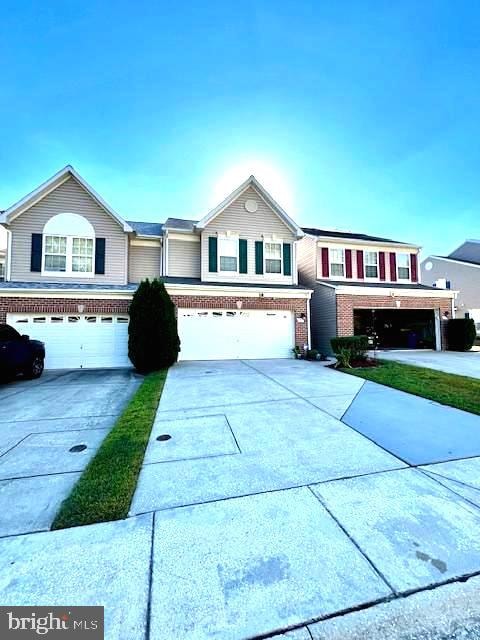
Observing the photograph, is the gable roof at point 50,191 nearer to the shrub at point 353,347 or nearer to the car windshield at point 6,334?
the car windshield at point 6,334

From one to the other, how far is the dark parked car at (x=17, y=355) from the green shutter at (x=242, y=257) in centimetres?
857

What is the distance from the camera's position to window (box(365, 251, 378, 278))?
16391 mm

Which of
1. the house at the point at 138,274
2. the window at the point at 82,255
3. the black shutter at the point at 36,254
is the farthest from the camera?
the window at the point at 82,255

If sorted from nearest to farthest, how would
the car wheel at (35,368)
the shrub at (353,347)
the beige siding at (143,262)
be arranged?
the car wheel at (35,368)
the shrub at (353,347)
the beige siding at (143,262)

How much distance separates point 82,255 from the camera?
1272cm

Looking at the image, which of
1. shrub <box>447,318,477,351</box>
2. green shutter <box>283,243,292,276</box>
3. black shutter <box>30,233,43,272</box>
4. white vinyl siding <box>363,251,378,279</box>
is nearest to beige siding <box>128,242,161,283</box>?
black shutter <box>30,233,43,272</box>

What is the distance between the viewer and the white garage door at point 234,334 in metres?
12.3

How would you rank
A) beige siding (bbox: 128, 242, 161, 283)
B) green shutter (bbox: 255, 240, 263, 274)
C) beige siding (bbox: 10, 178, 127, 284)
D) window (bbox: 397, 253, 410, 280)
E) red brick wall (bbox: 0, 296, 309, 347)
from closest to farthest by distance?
red brick wall (bbox: 0, 296, 309, 347) < beige siding (bbox: 10, 178, 127, 284) < green shutter (bbox: 255, 240, 263, 274) < beige siding (bbox: 128, 242, 161, 283) < window (bbox: 397, 253, 410, 280)

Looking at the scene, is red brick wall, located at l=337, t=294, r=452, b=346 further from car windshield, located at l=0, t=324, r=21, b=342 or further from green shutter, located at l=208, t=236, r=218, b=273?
car windshield, located at l=0, t=324, r=21, b=342

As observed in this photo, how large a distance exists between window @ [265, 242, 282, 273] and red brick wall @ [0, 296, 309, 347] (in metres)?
1.92

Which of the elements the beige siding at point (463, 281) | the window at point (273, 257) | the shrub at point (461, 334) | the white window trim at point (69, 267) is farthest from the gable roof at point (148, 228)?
the beige siding at point (463, 281)

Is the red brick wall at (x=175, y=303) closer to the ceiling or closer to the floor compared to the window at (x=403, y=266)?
closer to the floor

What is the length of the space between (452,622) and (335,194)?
16.6 metres

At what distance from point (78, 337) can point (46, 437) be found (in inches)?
304
